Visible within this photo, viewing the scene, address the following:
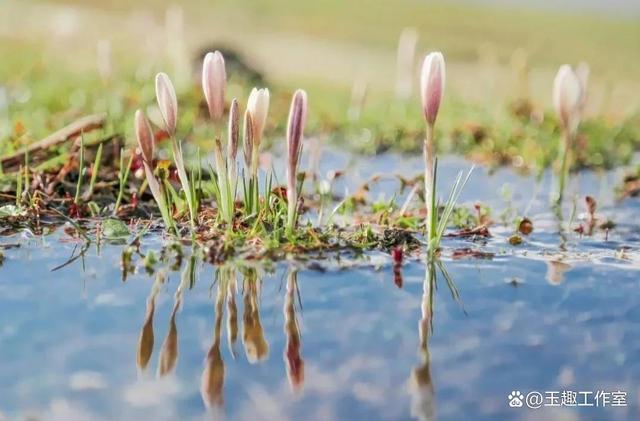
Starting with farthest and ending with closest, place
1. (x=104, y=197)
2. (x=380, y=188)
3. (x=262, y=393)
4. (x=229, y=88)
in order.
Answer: (x=229, y=88) < (x=380, y=188) < (x=104, y=197) < (x=262, y=393)

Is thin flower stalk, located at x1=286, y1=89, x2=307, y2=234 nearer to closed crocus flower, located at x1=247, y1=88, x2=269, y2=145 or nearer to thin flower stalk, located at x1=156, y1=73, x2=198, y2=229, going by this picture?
closed crocus flower, located at x1=247, y1=88, x2=269, y2=145

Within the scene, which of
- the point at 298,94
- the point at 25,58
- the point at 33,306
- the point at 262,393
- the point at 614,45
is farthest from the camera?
the point at 614,45

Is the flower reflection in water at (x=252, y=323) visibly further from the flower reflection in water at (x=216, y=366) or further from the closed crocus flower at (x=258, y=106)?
the closed crocus flower at (x=258, y=106)

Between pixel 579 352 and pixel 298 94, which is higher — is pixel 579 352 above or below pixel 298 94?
below

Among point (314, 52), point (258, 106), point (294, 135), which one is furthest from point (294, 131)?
point (314, 52)

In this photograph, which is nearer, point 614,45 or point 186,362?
point 186,362

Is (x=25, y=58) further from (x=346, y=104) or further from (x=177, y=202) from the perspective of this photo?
(x=177, y=202)

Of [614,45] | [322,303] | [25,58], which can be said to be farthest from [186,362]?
[614,45]
